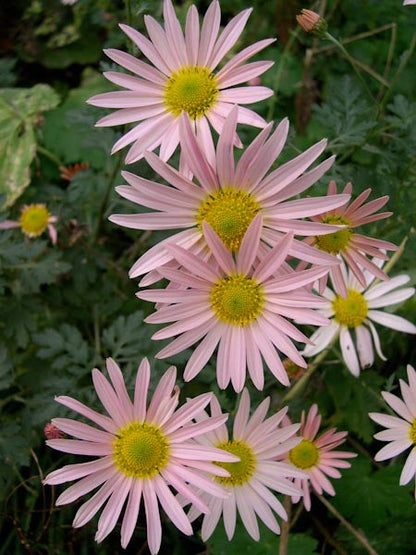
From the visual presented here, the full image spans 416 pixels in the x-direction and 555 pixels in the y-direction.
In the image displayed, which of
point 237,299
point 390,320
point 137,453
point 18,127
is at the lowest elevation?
point 137,453

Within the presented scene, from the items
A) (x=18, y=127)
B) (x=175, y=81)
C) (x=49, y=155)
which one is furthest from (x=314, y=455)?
(x=18, y=127)

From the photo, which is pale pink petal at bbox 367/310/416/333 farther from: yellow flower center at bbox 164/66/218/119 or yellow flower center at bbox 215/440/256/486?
yellow flower center at bbox 164/66/218/119

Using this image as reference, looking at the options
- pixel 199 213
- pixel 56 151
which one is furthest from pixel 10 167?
pixel 199 213

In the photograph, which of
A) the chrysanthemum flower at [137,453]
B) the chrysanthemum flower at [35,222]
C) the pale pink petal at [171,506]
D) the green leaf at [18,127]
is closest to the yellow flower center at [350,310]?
Result: the chrysanthemum flower at [137,453]

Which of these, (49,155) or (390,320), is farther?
(49,155)

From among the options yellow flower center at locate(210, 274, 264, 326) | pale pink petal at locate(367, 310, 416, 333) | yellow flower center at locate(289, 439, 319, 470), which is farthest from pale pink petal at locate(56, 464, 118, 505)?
pale pink petal at locate(367, 310, 416, 333)

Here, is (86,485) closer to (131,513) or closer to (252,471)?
(131,513)

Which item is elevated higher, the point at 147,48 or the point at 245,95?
the point at 147,48

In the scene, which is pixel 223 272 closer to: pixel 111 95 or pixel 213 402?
pixel 213 402

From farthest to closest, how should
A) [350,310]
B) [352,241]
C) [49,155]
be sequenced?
[49,155]
[350,310]
[352,241]
